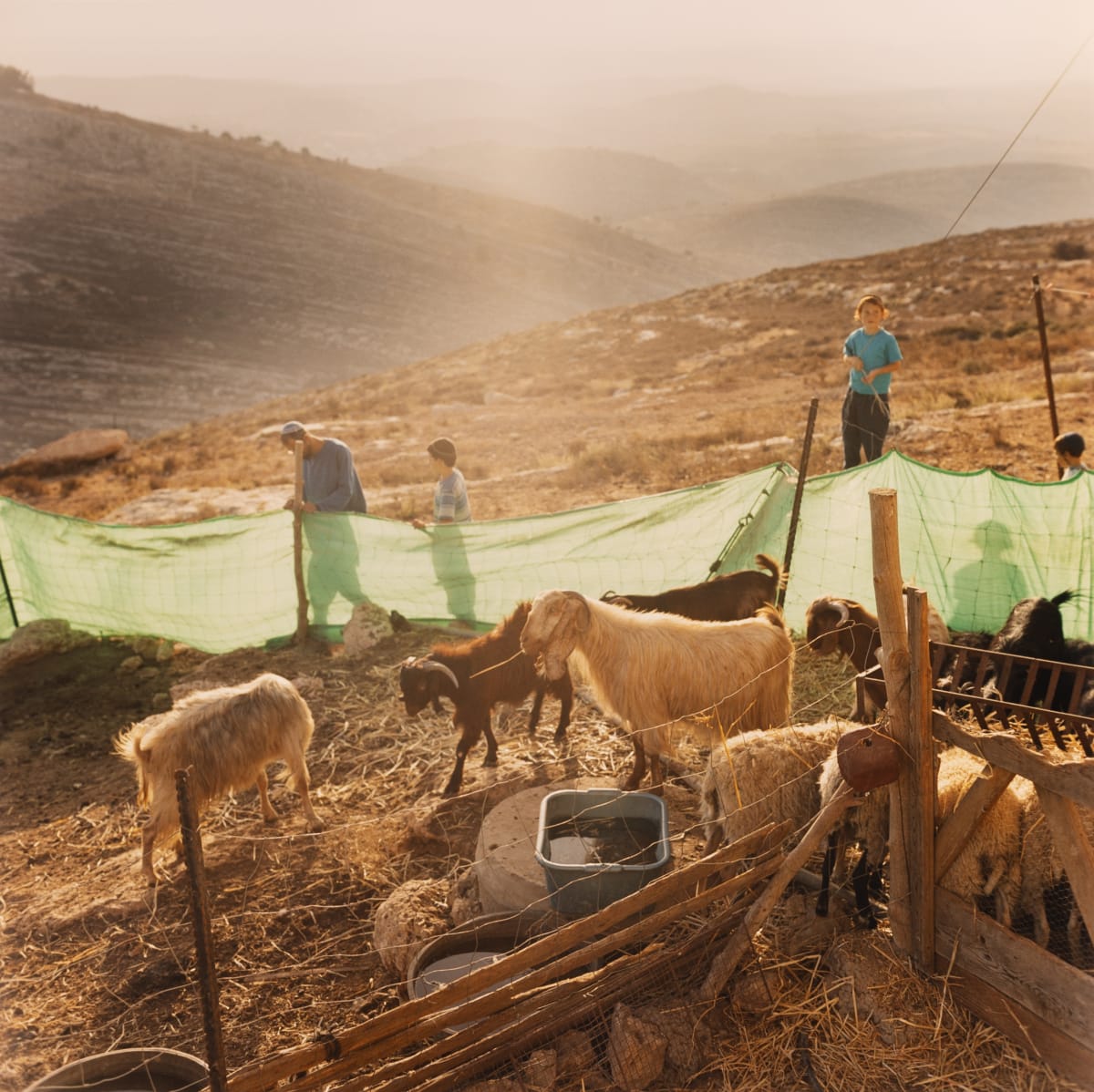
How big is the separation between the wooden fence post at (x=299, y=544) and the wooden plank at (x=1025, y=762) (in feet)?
22.0

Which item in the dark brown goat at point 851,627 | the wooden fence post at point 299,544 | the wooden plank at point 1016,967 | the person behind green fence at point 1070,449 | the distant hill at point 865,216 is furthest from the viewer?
the distant hill at point 865,216

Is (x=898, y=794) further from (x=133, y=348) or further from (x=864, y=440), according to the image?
(x=133, y=348)

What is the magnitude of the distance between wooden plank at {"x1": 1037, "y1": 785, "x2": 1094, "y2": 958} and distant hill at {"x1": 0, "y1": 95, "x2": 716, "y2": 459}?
1529 inches

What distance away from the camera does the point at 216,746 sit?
5629mm

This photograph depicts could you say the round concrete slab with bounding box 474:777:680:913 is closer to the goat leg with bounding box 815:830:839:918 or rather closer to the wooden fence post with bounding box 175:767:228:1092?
the goat leg with bounding box 815:830:839:918

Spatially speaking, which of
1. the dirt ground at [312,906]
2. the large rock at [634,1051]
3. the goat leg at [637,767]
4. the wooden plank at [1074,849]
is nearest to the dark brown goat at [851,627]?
the dirt ground at [312,906]

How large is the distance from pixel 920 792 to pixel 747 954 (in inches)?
44.7

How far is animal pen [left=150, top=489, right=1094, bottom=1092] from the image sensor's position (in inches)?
132

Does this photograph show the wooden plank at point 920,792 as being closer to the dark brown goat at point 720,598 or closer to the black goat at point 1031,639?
the black goat at point 1031,639

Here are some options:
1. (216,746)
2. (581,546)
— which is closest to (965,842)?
(216,746)

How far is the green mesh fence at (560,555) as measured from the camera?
7582 mm

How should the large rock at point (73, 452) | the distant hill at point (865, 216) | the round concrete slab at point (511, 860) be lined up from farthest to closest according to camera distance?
the distant hill at point (865, 216) → the large rock at point (73, 452) → the round concrete slab at point (511, 860)

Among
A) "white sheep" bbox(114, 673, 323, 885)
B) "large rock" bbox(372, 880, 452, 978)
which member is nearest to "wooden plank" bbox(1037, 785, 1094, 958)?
"large rock" bbox(372, 880, 452, 978)

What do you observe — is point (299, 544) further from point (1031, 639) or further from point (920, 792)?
point (920, 792)
